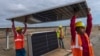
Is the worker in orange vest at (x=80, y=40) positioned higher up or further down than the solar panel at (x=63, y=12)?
further down

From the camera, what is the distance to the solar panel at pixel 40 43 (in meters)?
13.6

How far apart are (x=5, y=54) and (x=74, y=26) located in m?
11.4

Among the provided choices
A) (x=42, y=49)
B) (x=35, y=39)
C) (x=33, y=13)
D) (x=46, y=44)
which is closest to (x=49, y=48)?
(x=46, y=44)

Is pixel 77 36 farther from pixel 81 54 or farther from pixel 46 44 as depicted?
pixel 46 44

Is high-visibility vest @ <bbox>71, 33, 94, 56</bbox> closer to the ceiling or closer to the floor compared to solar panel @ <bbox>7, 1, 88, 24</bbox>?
closer to the floor

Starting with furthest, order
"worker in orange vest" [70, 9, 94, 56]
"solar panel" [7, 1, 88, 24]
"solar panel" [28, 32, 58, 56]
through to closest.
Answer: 1. "solar panel" [28, 32, 58, 56]
2. "solar panel" [7, 1, 88, 24]
3. "worker in orange vest" [70, 9, 94, 56]

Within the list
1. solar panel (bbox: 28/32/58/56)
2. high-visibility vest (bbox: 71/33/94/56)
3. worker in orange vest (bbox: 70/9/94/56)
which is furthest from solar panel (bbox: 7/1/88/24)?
solar panel (bbox: 28/32/58/56)

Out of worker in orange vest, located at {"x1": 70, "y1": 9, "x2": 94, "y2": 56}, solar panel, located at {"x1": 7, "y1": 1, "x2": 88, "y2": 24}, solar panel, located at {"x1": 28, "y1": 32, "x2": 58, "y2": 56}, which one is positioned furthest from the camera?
solar panel, located at {"x1": 28, "y1": 32, "x2": 58, "y2": 56}

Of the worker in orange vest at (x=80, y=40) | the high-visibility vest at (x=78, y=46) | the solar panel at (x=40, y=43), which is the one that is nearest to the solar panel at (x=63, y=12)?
Result: the worker in orange vest at (x=80, y=40)

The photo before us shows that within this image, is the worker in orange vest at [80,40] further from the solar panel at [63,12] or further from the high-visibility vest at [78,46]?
the solar panel at [63,12]

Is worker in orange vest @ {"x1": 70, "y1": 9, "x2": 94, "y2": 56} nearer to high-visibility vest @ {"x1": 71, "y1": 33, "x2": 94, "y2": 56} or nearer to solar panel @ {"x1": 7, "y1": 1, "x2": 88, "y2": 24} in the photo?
high-visibility vest @ {"x1": 71, "y1": 33, "x2": 94, "y2": 56}

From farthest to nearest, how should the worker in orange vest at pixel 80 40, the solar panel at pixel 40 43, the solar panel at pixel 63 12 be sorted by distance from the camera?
1. the solar panel at pixel 40 43
2. the solar panel at pixel 63 12
3. the worker in orange vest at pixel 80 40

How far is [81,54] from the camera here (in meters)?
6.66

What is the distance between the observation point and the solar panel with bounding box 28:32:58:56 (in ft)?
44.7
